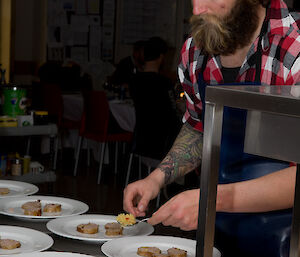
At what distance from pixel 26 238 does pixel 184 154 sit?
62cm

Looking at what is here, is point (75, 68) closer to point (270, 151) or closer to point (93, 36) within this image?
point (93, 36)

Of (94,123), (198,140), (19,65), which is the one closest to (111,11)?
(19,65)

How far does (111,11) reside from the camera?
7.99 m

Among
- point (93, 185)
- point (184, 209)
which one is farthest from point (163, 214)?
point (93, 185)

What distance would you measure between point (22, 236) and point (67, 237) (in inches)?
4.1

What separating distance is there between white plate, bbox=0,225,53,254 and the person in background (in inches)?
120

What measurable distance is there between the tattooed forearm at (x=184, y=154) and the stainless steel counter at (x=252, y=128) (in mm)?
814

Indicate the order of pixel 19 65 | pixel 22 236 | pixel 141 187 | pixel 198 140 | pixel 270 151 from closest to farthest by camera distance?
pixel 270 151 < pixel 22 236 < pixel 141 187 < pixel 198 140 < pixel 19 65

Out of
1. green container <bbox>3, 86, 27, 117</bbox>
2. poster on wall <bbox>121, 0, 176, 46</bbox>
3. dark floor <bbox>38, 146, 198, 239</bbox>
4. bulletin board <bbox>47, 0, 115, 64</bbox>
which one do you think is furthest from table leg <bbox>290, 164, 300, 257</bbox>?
poster on wall <bbox>121, 0, 176, 46</bbox>

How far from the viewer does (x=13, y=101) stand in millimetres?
3406

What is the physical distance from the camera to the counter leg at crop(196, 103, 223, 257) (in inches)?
34.5

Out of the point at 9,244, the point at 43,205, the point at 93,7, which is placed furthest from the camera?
the point at 93,7

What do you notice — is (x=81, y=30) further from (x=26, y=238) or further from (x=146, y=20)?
(x=26, y=238)

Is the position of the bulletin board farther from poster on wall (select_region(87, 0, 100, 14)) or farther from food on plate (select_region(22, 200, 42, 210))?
food on plate (select_region(22, 200, 42, 210))
